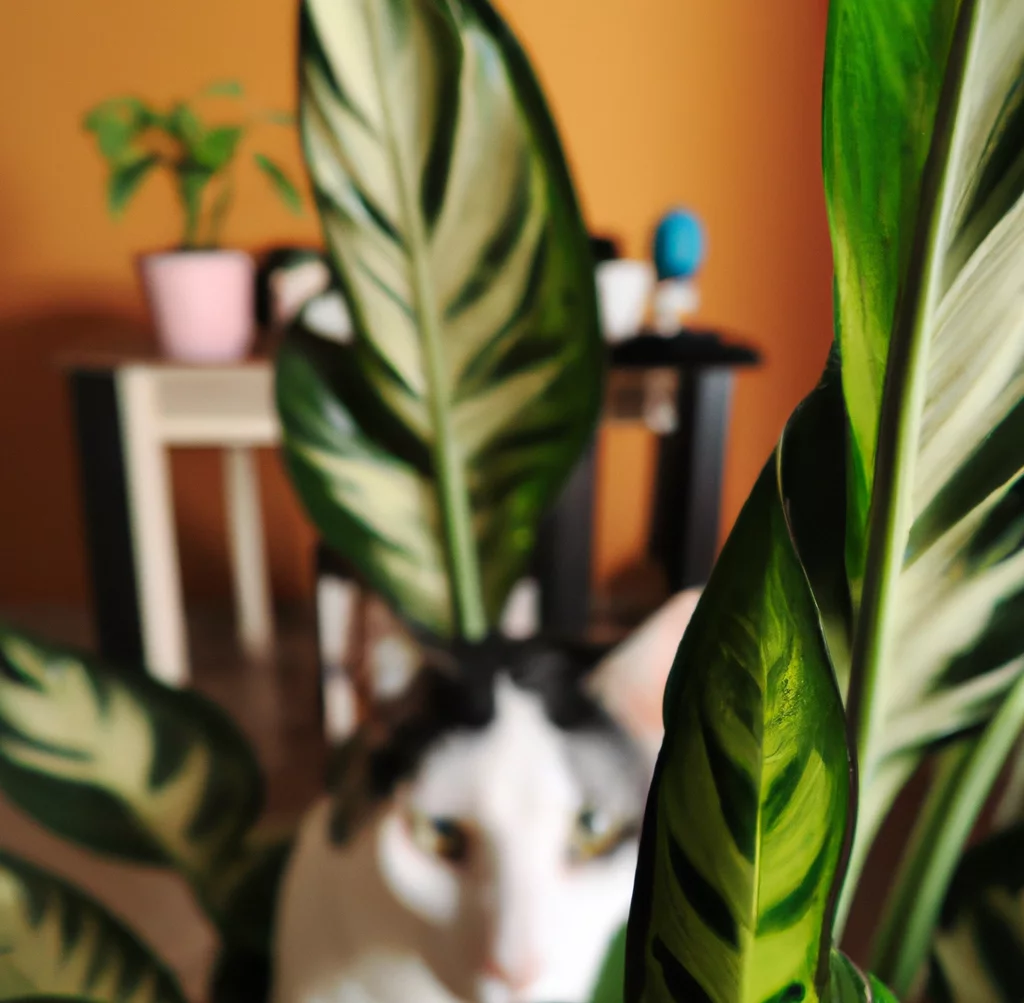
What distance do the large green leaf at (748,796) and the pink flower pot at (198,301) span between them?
87 centimetres

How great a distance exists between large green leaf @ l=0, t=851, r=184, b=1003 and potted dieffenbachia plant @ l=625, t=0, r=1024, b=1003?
0.21 meters

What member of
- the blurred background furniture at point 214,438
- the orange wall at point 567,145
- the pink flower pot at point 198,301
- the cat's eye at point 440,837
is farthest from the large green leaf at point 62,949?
the orange wall at point 567,145

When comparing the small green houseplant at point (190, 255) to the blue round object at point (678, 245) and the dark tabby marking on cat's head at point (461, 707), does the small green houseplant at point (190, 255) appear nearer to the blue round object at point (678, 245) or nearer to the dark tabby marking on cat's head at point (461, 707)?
the blue round object at point (678, 245)

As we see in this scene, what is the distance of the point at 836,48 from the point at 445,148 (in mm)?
136

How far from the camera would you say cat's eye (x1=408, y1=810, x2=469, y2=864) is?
271 mm

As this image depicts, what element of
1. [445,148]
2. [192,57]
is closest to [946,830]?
[445,148]

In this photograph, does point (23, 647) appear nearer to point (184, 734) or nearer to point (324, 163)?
point (184, 734)

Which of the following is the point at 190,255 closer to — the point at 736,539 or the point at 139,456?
the point at 139,456

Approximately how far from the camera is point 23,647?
0.29 m

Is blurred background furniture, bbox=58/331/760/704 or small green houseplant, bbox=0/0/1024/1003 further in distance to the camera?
blurred background furniture, bbox=58/331/760/704

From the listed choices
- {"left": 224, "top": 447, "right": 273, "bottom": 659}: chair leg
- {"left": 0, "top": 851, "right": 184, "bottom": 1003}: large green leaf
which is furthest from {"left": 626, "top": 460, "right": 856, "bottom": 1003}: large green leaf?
{"left": 224, "top": 447, "right": 273, "bottom": 659}: chair leg

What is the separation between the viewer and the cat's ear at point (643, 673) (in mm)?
267

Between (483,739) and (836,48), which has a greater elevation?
(836,48)

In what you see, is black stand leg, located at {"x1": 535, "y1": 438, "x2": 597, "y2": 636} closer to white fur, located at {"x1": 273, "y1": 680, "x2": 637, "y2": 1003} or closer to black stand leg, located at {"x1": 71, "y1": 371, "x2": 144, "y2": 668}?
black stand leg, located at {"x1": 71, "y1": 371, "x2": 144, "y2": 668}
